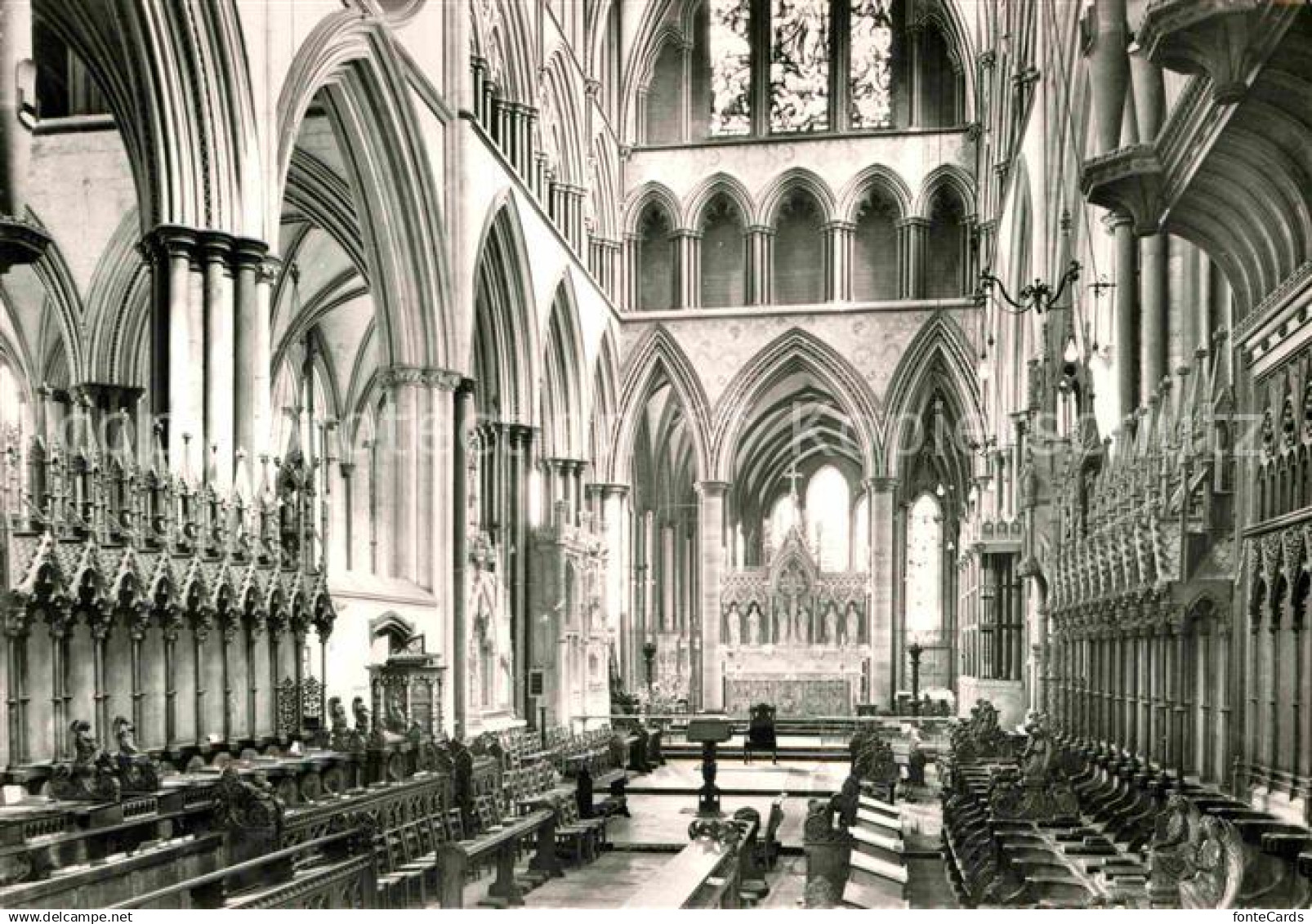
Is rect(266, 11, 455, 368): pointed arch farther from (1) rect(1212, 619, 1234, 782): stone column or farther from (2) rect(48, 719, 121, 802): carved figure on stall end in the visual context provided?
(1) rect(1212, 619, 1234, 782): stone column

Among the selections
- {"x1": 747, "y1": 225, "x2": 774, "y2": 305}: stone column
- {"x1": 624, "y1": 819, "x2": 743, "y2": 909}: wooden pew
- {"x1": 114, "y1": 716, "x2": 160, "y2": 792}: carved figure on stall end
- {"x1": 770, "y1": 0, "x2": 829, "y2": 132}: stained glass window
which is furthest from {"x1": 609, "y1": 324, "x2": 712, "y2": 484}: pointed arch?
{"x1": 624, "y1": 819, "x2": 743, "y2": 909}: wooden pew

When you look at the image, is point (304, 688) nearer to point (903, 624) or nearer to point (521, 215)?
point (521, 215)

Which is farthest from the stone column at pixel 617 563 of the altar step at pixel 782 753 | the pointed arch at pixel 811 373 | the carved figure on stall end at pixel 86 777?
the carved figure on stall end at pixel 86 777

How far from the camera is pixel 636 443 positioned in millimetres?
37625

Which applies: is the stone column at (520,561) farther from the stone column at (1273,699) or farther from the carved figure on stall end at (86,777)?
the stone column at (1273,699)

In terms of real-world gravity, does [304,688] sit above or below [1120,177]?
below

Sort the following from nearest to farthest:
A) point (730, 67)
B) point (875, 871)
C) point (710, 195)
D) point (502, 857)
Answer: point (875, 871), point (502, 857), point (710, 195), point (730, 67)

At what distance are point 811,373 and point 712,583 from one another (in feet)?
16.9

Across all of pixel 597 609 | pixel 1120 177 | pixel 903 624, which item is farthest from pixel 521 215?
pixel 1120 177

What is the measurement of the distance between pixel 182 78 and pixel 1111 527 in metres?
9.08

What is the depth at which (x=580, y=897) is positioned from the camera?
10.7 meters

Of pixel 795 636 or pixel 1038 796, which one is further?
pixel 795 636

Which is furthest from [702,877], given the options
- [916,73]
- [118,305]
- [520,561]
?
[916,73]

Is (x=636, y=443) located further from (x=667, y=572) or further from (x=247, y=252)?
(x=247, y=252)
